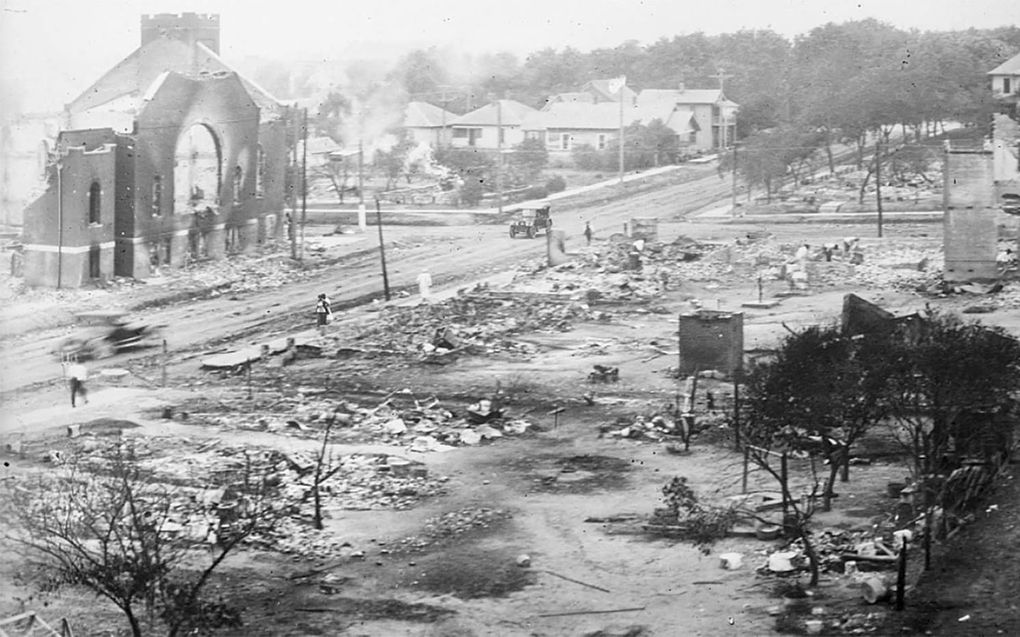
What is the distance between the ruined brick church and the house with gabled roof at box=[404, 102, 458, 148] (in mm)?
21194

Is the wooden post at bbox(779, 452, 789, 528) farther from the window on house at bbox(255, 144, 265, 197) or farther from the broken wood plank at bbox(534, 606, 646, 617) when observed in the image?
the window on house at bbox(255, 144, 265, 197)

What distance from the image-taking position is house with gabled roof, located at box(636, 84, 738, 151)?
252 feet

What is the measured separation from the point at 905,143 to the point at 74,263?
36.6m

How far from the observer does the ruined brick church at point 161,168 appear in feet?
134

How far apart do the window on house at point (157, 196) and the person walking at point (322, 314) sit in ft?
23.6

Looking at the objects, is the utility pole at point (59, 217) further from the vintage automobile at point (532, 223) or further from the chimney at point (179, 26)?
the vintage automobile at point (532, 223)

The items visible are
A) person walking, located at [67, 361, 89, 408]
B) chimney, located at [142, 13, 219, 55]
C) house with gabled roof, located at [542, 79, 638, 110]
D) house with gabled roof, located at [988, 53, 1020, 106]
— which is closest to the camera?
person walking, located at [67, 361, 89, 408]

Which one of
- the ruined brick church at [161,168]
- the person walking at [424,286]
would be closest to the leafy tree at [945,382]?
the person walking at [424,286]

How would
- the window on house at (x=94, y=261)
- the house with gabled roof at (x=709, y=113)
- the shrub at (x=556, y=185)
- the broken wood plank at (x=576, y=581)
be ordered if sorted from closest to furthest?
the broken wood plank at (x=576, y=581), the window on house at (x=94, y=261), the shrub at (x=556, y=185), the house with gabled roof at (x=709, y=113)

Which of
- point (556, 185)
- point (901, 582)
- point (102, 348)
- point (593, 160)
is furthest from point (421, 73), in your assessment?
point (901, 582)

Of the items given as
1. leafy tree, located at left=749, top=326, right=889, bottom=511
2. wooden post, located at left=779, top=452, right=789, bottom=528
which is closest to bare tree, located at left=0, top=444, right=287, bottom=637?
wooden post, located at left=779, top=452, right=789, bottom=528

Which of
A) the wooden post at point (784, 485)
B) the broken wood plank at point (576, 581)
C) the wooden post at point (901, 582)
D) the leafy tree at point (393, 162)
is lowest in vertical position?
the broken wood plank at point (576, 581)

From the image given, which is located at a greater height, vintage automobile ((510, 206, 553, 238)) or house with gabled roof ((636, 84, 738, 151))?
house with gabled roof ((636, 84, 738, 151))

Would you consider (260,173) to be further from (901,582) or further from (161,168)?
(901,582)
